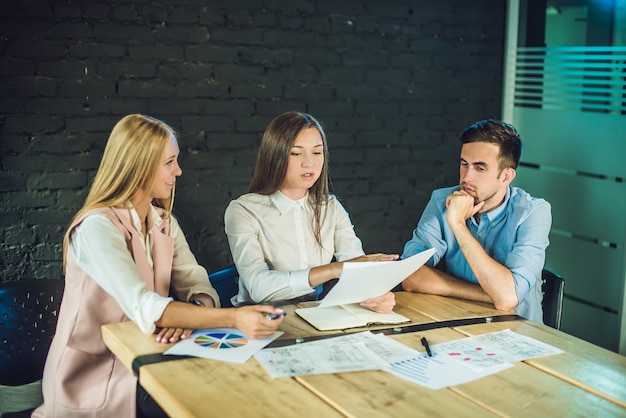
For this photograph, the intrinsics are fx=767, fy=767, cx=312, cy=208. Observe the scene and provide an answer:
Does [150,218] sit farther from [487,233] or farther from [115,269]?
[487,233]

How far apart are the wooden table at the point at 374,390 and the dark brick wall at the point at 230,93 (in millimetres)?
1723

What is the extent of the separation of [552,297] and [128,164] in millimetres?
1599

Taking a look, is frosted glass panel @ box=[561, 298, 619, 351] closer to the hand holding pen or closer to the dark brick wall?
the dark brick wall

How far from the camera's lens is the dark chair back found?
2.48m

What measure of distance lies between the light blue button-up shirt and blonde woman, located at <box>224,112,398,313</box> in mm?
335

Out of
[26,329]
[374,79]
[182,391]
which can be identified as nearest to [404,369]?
[182,391]

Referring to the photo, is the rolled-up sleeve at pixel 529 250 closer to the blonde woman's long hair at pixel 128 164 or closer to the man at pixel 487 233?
the man at pixel 487 233

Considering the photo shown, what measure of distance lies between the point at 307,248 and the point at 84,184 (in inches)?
52.1

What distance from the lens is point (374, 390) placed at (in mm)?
1843

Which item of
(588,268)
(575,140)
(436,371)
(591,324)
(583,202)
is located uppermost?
(575,140)

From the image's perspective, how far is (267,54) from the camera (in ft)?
13.3

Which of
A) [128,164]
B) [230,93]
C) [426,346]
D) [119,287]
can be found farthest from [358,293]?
[230,93]

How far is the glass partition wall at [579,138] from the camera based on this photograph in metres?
4.00

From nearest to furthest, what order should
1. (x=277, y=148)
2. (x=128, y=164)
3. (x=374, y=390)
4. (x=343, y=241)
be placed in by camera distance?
(x=374, y=390)
(x=128, y=164)
(x=277, y=148)
(x=343, y=241)
